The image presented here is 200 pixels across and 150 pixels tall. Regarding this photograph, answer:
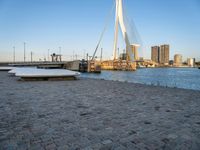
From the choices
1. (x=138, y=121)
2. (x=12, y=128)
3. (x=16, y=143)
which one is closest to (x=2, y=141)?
(x=16, y=143)

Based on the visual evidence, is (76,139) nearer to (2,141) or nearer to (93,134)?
(93,134)

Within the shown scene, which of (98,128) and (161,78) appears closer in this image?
(98,128)

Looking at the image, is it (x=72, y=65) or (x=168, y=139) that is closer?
(x=168, y=139)

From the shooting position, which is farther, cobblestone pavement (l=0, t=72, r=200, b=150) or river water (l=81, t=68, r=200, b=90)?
river water (l=81, t=68, r=200, b=90)

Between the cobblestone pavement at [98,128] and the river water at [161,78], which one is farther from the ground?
the cobblestone pavement at [98,128]

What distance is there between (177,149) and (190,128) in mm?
1045

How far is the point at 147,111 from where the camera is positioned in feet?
15.8

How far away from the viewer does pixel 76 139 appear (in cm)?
301

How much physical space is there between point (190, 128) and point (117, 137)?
1.45 metres

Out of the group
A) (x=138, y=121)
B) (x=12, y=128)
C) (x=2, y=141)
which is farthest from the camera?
(x=138, y=121)

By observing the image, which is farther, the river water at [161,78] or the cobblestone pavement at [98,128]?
the river water at [161,78]

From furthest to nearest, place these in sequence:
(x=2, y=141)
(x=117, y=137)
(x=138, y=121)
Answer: (x=138, y=121) < (x=117, y=137) < (x=2, y=141)

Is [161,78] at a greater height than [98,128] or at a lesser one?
lesser

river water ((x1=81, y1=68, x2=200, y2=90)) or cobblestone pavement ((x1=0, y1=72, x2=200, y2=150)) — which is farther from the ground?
cobblestone pavement ((x1=0, y1=72, x2=200, y2=150))
